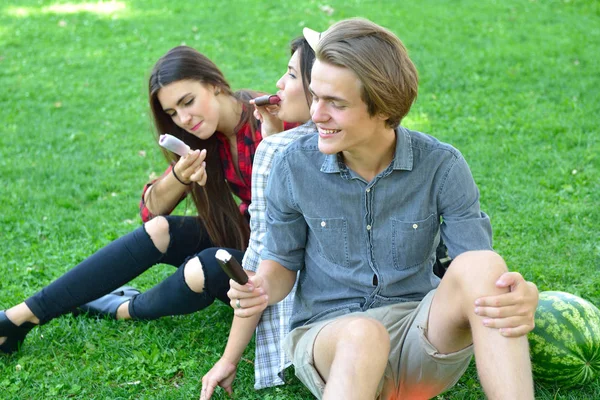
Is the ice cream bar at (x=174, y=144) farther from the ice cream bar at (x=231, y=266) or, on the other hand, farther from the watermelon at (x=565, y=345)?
the watermelon at (x=565, y=345)

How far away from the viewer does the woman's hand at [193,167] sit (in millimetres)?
3506

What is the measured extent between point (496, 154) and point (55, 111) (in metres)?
4.70

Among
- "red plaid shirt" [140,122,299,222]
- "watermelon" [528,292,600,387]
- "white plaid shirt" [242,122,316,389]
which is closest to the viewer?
"watermelon" [528,292,600,387]

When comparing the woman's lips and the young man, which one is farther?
the woman's lips

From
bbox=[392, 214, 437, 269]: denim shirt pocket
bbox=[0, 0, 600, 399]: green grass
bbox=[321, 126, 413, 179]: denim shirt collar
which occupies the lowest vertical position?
bbox=[0, 0, 600, 399]: green grass

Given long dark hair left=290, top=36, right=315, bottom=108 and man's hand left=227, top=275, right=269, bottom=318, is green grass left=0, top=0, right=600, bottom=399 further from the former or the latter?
long dark hair left=290, top=36, right=315, bottom=108

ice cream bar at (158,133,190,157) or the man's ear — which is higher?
the man's ear

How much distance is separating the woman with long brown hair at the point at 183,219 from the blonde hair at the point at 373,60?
46.0 inches

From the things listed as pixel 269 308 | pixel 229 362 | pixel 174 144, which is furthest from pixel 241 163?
pixel 229 362

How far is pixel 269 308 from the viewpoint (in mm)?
3391

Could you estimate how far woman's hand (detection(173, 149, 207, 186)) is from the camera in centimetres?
351

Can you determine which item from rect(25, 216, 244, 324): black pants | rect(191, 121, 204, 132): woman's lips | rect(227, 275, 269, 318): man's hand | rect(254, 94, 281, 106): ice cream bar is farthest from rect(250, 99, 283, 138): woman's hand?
rect(227, 275, 269, 318): man's hand

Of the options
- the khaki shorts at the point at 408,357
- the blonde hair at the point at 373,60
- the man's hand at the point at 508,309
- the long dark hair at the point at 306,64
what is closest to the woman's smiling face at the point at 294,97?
the long dark hair at the point at 306,64

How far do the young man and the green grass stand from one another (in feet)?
1.98
